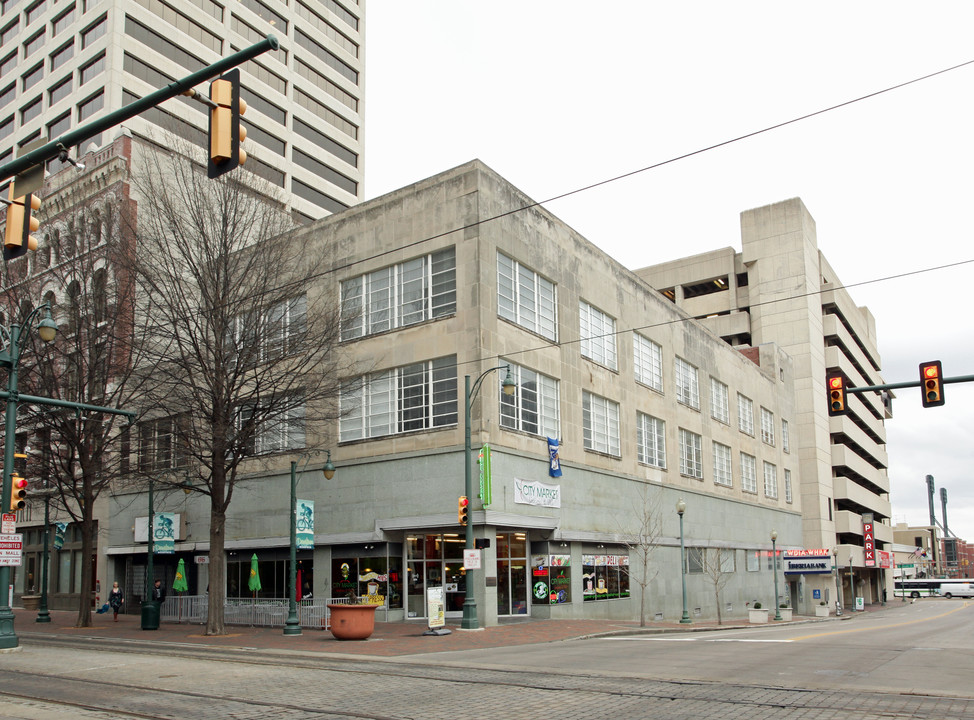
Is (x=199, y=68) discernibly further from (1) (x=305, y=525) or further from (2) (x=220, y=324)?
(1) (x=305, y=525)

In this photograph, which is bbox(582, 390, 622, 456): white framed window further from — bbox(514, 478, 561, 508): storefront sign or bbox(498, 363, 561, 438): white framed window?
bbox(514, 478, 561, 508): storefront sign

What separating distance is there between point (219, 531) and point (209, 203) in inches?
406

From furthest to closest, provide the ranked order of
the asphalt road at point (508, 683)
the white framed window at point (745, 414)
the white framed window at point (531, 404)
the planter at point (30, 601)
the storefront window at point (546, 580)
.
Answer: the white framed window at point (745, 414) < the planter at point (30, 601) < the storefront window at point (546, 580) < the white framed window at point (531, 404) < the asphalt road at point (508, 683)

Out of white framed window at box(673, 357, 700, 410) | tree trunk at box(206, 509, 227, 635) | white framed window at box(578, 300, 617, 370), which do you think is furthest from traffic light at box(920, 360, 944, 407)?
white framed window at box(673, 357, 700, 410)

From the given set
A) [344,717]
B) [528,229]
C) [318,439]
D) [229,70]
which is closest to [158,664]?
[344,717]

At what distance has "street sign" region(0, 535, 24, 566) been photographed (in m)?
22.2

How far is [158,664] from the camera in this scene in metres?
18.6

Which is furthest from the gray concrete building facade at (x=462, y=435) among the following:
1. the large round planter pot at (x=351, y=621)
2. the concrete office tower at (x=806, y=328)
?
the concrete office tower at (x=806, y=328)

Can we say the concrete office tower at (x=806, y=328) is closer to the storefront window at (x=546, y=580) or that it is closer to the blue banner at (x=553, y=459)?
the blue banner at (x=553, y=459)

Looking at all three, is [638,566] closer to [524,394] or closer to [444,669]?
[524,394]

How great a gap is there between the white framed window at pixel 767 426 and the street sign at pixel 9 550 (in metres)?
49.1

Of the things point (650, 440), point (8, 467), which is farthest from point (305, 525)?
point (650, 440)

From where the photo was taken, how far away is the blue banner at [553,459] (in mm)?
33406

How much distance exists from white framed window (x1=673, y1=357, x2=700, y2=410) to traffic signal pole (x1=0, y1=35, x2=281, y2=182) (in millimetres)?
39802
